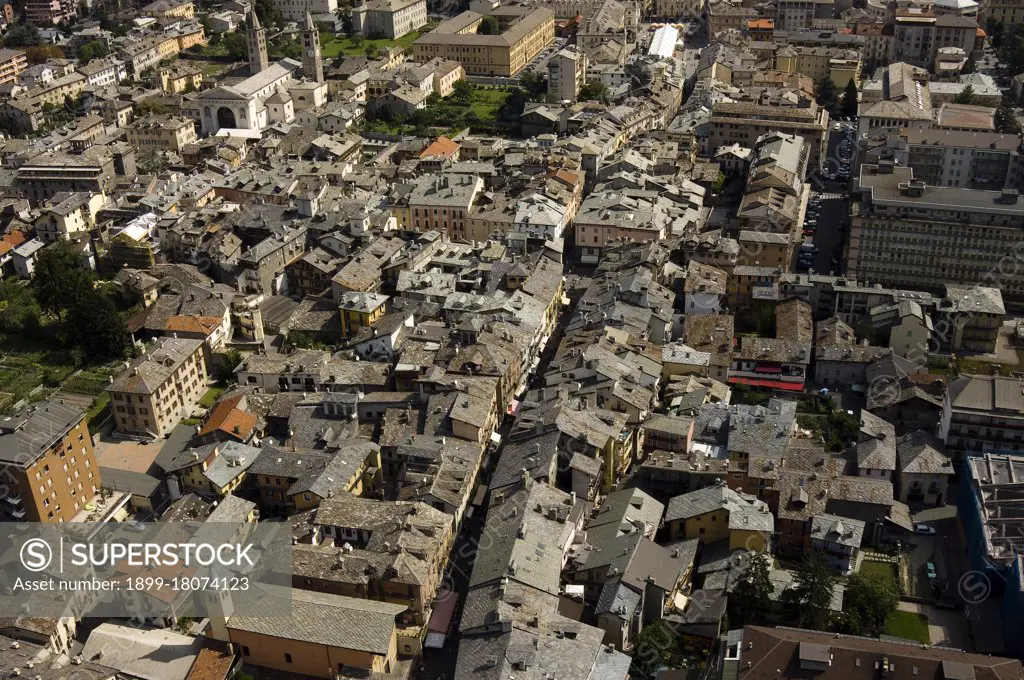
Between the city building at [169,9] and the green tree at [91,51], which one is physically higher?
the city building at [169,9]

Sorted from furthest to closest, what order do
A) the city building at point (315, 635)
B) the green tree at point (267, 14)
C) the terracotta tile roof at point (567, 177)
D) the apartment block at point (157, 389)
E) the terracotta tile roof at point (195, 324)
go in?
the green tree at point (267, 14) < the terracotta tile roof at point (567, 177) < the terracotta tile roof at point (195, 324) < the apartment block at point (157, 389) < the city building at point (315, 635)

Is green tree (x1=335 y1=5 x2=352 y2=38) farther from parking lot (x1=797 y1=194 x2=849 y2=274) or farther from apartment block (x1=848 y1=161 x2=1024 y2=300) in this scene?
apartment block (x1=848 y1=161 x2=1024 y2=300)

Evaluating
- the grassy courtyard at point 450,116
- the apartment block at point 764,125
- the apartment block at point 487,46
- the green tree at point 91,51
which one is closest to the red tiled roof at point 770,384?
the apartment block at point 764,125

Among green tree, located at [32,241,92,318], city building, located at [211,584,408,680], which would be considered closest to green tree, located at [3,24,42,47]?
green tree, located at [32,241,92,318]

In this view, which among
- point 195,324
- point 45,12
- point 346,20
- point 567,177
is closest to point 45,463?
point 195,324

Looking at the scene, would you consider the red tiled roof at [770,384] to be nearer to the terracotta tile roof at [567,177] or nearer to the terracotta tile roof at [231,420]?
the terracotta tile roof at [231,420]

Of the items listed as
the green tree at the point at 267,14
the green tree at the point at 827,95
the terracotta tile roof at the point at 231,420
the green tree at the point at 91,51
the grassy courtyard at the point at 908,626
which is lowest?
the grassy courtyard at the point at 908,626

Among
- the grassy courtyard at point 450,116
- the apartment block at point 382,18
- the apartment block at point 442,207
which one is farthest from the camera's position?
the apartment block at point 382,18

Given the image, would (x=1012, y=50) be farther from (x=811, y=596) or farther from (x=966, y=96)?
(x=811, y=596)
